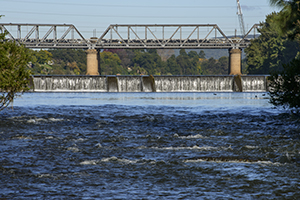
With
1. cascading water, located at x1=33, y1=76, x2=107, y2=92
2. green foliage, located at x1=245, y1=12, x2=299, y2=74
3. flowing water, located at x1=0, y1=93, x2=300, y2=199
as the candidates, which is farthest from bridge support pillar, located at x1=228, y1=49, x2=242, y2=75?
flowing water, located at x1=0, y1=93, x2=300, y2=199

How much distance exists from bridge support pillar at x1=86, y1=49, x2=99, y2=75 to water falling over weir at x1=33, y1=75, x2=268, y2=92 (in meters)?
59.5

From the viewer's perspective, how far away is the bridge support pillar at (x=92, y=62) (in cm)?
11444

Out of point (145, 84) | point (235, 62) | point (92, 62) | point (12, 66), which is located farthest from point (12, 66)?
point (235, 62)

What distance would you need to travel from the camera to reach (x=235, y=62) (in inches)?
4552

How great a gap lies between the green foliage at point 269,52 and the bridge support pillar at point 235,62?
21818 mm

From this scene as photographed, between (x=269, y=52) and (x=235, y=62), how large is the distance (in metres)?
31.0

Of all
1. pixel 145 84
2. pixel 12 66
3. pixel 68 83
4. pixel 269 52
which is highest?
pixel 269 52

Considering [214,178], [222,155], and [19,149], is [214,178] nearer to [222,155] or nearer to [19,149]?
[222,155]

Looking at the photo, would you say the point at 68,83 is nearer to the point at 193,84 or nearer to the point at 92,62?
the point at 193,84

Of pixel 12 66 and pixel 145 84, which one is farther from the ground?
pixel 12 66

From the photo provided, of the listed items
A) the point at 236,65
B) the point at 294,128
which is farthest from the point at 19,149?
the point at 236,65

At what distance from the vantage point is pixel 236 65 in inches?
4530

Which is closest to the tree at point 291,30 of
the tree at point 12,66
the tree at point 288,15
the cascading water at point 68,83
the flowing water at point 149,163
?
the tree at point 288,15

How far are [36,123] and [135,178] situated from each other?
11.4m
